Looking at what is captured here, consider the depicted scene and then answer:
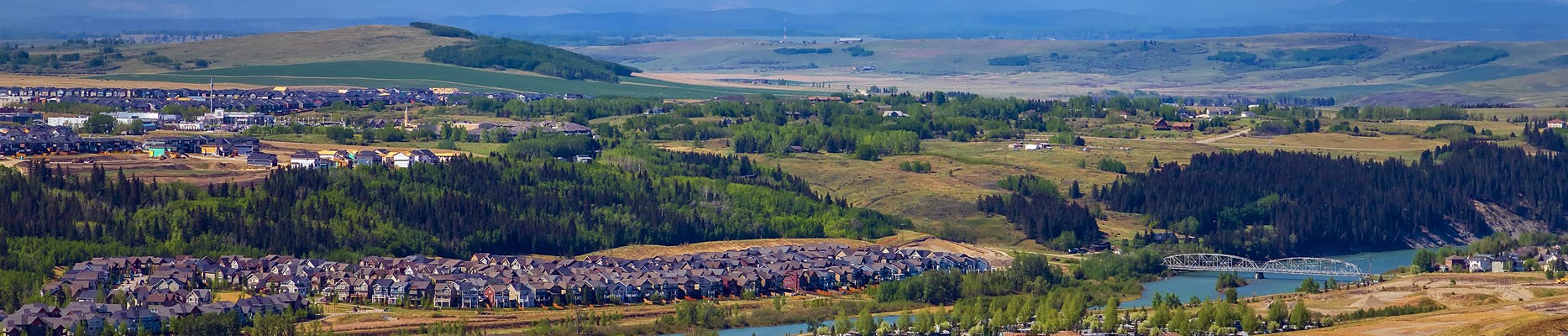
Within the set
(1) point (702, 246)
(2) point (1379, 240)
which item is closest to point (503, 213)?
(1) point (702, 246)

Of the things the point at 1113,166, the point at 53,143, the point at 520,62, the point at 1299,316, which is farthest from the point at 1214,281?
the point at 520,62

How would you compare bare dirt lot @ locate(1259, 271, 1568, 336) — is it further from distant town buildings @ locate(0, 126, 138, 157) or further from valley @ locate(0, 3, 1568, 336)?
distant town buildings @ locate(0, 126, 138, 157)

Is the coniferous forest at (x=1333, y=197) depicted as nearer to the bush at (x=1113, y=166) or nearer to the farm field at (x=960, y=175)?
the bush at (x=1113, y=166)

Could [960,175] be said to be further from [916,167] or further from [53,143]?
[53,143]

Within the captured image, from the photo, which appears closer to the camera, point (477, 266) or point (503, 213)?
point (477, 266)

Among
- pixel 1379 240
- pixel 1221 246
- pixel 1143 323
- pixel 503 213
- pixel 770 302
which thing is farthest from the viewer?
pixel 1379 240

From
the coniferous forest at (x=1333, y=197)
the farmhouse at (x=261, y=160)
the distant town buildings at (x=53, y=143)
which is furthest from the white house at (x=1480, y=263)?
the distant town buildings at (x=53, y=143)

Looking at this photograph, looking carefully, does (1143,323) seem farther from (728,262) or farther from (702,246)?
(702,246)
